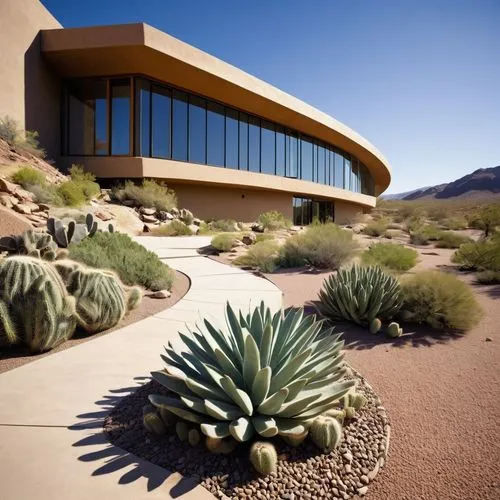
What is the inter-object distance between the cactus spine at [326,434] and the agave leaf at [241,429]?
0.45 metres

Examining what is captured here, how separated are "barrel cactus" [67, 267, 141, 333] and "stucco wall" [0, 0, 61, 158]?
17435mm

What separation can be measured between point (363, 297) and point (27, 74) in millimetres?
21736

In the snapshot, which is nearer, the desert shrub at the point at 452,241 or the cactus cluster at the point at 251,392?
the cactus cluster at the point at 251,392

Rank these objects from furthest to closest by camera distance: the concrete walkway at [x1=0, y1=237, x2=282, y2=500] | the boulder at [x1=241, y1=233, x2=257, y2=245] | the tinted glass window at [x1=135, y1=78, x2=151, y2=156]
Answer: the tinted glass window at [x1=135, y1=78, x2=151, y2=156]
the boulder at [x1=241, y1=233, x2=257, y2=245]
the concrete walkway at [x1=0, y1=237, x2=282, y2=500]

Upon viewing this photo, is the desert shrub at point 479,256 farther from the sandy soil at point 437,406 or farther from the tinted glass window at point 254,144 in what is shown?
the tinted glass window at point 254,144

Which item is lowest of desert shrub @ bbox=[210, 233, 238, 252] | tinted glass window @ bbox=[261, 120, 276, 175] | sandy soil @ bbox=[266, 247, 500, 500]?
sandy soil @ bbox=[266, 247, 500, 500]

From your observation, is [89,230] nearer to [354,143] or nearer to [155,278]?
[155,278]

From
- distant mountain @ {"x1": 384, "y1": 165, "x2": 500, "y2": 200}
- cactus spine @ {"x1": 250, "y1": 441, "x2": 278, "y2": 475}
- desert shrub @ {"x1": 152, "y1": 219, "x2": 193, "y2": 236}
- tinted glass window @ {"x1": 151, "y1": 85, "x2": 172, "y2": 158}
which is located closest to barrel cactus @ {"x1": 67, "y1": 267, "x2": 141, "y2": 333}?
cactus spine @ {"x1": 250, "y1": 441, "x2": 278, "y2": 475}

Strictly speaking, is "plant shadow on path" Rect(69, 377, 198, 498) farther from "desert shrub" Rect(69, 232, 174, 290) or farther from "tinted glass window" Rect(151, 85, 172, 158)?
"tinted glass window" Rect(151, 85, 172, 158)

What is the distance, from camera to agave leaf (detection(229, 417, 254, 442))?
2339 millimetres

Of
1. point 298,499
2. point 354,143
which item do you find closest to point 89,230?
point 298,499

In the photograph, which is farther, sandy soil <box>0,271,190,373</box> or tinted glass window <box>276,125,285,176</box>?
tinted glass window <box>276,125,285,176</box>

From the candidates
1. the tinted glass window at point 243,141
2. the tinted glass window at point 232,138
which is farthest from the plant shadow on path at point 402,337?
the tinted glass window at point 243,141

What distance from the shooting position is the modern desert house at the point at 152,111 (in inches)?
789
